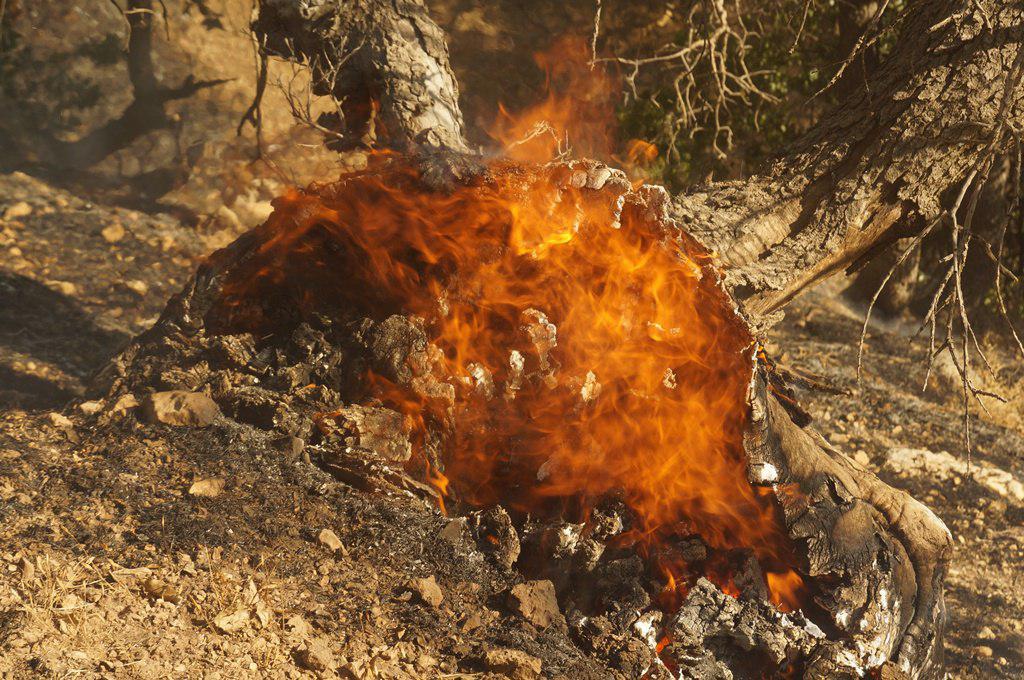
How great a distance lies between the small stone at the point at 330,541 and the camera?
2995 mm

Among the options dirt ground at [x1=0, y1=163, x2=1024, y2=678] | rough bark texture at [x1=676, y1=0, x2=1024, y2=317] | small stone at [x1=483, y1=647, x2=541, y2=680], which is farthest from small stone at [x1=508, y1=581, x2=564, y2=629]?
rough bark texture at [x1=676, y1=0, x2=1024, y2=317]

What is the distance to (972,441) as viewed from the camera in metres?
5.54

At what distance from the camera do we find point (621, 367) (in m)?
3.27

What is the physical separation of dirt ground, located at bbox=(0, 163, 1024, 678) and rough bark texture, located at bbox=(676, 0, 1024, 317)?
172 cm

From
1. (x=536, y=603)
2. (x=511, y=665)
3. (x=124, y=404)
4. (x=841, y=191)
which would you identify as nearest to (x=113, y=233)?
(x=124, y=404)

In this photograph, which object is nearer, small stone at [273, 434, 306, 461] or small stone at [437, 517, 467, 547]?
small stone at [437, 517, 467, 547]

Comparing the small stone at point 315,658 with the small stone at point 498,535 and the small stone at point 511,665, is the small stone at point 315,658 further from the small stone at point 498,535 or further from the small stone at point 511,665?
the small stone at point 498,535

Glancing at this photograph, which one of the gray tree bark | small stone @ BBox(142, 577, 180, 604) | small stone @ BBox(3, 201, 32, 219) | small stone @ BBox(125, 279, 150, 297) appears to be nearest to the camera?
small stone @ BBox(142, 577, 180, 604)

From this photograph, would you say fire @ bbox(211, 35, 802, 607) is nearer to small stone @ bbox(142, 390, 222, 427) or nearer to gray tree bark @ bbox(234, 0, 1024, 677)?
gray tree bark @ bbox(234, 0, 1024, 677)

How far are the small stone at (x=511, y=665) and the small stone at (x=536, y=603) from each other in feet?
0.84

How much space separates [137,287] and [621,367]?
3674 mm

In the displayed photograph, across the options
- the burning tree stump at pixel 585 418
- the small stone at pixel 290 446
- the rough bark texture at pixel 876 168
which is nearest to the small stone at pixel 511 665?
the burning tree stump at pixel 585 418

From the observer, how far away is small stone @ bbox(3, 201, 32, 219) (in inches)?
223

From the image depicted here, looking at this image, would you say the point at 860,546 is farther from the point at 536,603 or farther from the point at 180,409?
the point at 180,409
